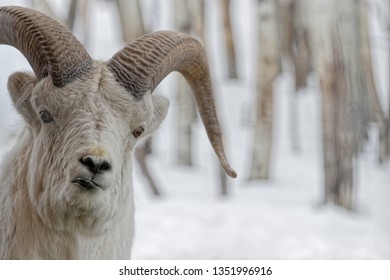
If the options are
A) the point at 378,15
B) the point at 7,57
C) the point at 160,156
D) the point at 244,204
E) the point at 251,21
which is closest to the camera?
the point at 7,57

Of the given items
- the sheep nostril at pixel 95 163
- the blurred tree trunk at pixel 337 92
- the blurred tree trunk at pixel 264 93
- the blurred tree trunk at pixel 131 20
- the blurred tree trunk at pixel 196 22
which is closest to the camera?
the sheep nostril at pixel 95 163

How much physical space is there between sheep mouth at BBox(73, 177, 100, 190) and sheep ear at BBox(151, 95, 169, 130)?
995 mm

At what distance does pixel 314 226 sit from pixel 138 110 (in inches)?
262

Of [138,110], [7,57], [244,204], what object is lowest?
[244,204]

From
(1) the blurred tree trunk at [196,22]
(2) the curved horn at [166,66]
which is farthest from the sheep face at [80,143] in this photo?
(1) the blurred tree trunk at [196,22]

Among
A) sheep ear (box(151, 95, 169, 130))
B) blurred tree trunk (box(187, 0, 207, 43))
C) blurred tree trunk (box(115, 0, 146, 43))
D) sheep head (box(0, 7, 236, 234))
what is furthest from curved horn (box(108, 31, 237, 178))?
blurred tree trunk (box(187, 0, 207, 43))

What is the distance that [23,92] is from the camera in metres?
5.17

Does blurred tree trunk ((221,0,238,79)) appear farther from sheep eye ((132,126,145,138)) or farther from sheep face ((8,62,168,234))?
sheep face ((8,62,168,234))

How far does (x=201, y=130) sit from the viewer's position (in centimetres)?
1844

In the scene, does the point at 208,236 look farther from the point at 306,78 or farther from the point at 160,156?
the point at 306,78

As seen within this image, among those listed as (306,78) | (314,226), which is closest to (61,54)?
(314,226)

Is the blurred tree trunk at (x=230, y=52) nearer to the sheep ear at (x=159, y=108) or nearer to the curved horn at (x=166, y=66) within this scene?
the curved horn at (x=166, y=66)

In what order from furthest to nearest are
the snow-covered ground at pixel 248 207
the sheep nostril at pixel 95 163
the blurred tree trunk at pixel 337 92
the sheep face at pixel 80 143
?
1. the blurred tree trunk at pixel 337 92
2. the snow-covered ground at pixel 248 207
3. the sheep face at pixel 80 143
4. the sheep nostril at pixel 95 163

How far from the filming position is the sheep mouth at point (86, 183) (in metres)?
4.62
